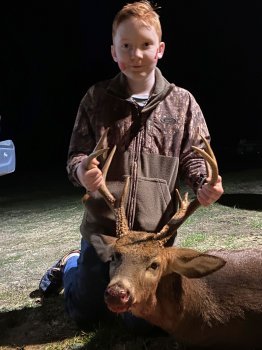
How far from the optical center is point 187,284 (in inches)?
85.6

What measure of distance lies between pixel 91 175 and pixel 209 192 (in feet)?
1.57

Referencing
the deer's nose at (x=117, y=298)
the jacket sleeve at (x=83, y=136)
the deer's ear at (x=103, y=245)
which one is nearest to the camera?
the deer's nose at (x=117, y=298)

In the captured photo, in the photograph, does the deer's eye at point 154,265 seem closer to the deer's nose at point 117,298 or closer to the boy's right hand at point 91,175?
the deer's nose at point 117,298

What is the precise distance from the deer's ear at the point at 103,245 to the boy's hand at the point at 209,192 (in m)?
0.41

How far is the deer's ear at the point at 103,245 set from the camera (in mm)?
2193

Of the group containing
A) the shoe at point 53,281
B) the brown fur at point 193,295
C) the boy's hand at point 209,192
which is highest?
the boy's hand at point 209,192

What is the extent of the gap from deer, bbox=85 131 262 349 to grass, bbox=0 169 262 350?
0.31m

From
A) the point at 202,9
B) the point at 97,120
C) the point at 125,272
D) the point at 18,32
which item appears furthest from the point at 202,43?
the point at 125,272

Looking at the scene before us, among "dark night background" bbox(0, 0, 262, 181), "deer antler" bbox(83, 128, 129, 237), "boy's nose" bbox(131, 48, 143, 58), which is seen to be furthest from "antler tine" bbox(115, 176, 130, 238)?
"dark night background" bbox(0, 0, 262, 181)

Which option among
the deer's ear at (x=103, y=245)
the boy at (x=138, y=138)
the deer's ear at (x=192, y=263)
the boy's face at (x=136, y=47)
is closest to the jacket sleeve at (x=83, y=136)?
the boy at (x=138, y=138)

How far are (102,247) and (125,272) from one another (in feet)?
1.64

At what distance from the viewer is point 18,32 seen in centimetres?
1029

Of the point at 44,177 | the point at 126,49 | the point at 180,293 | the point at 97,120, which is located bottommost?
the point at 44,177

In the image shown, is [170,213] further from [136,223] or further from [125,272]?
[125,272]
